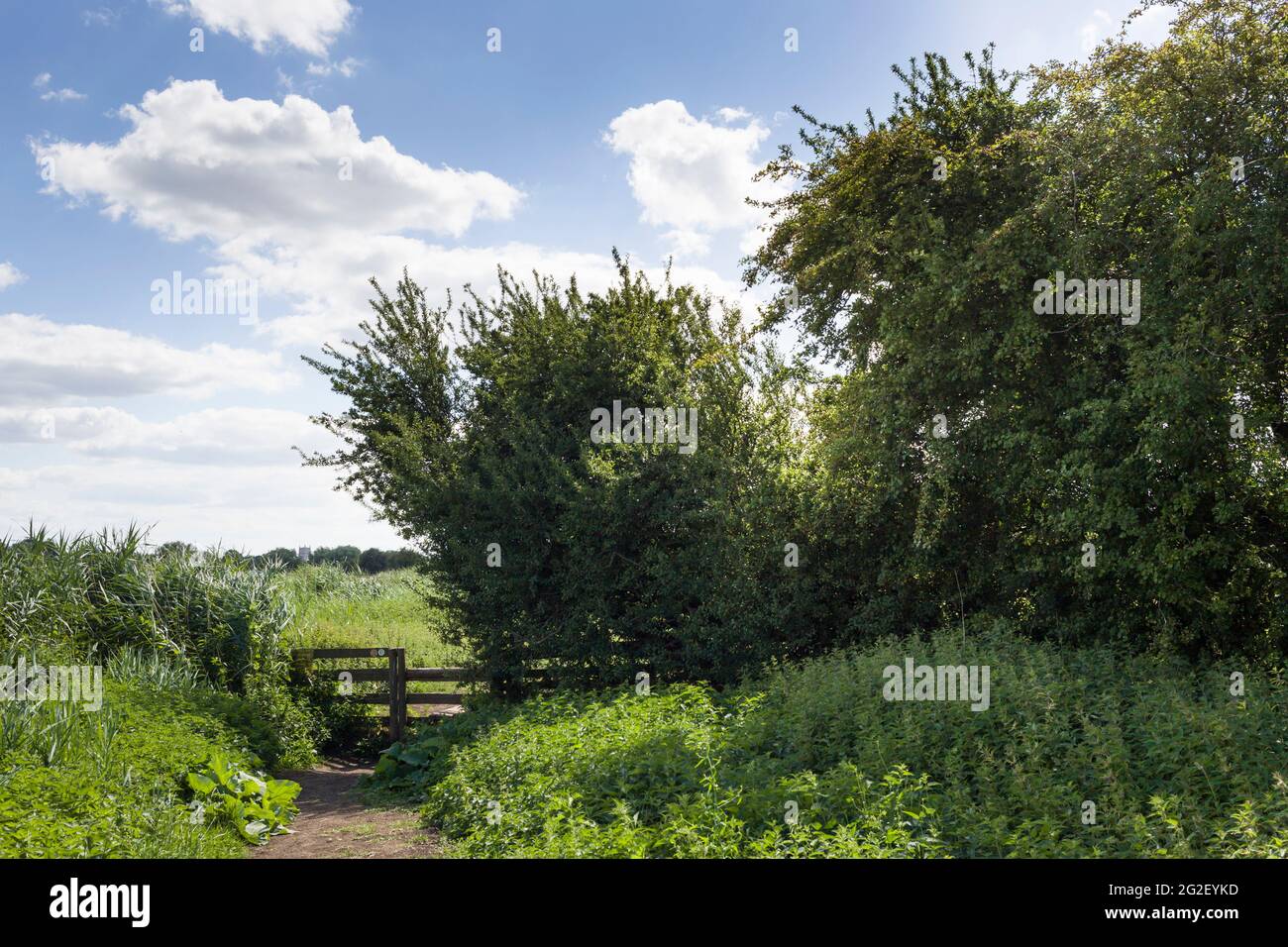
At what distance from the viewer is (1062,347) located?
1298cm

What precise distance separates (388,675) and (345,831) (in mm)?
6662

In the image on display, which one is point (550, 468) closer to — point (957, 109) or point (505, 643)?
point (505, 643)

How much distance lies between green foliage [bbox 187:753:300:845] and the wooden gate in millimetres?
5939

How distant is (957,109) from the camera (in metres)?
14.0

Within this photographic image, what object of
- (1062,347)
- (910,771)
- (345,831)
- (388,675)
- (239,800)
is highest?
(1062,347)

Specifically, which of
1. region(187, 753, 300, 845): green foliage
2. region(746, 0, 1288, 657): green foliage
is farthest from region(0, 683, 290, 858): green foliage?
region(746, 0, 1288, 657): green foliage

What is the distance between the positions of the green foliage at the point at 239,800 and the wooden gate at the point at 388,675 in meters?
5.94

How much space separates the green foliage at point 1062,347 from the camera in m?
11.1

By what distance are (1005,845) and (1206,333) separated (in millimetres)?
7613
